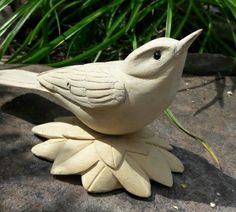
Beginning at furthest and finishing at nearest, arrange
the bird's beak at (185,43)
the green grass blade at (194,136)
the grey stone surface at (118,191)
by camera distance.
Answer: the green grass blade at (194,136), the grey stone surface at (118,191), the bird's beak at (185,43)

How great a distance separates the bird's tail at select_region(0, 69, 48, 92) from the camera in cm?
125

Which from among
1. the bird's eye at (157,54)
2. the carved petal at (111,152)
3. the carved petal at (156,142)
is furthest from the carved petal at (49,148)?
the bird's eye at (157,54)

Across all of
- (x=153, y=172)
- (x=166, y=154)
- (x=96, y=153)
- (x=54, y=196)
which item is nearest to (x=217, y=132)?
(x=166, y=154)

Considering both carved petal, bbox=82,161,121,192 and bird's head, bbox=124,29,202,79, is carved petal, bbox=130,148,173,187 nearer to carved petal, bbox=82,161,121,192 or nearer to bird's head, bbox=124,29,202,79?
carved petal, bbox=82,161,121,192

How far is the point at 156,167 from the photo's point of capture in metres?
1.17

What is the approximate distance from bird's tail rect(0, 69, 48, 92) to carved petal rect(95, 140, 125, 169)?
0.83ft

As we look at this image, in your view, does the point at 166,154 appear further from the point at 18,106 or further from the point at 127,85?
the point at 18,106

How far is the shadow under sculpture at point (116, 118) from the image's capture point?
103 centimetres

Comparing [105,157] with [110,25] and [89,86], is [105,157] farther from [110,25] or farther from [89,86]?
[110,25]

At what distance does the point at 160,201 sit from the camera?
1.15 meters

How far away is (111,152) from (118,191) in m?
0.11

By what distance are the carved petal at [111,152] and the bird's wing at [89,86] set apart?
0.13m

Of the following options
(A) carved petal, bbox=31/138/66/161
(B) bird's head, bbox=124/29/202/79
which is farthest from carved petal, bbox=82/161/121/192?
(B) bird's head, bbox=124/29/202/79

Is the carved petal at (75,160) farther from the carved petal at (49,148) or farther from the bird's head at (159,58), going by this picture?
the bird's head at (159,58)
